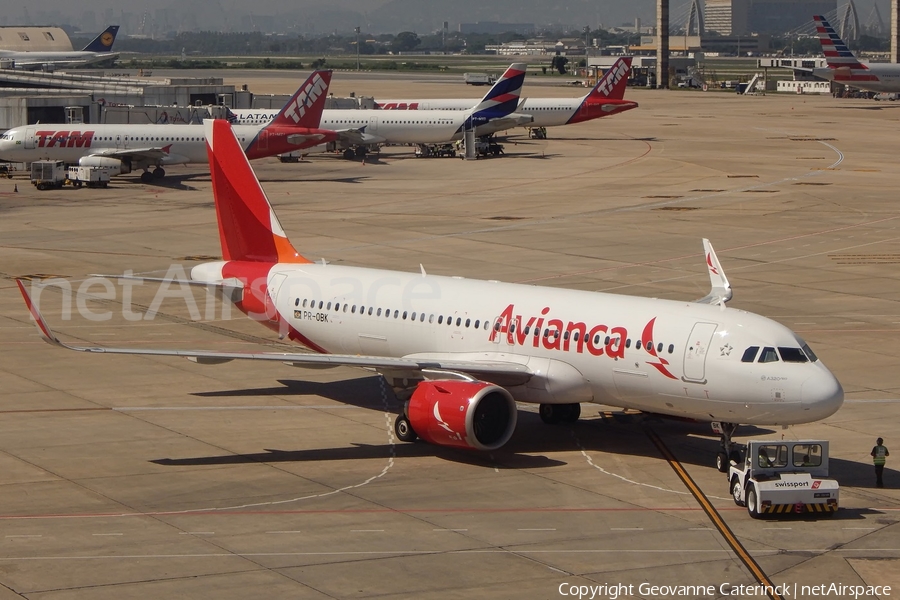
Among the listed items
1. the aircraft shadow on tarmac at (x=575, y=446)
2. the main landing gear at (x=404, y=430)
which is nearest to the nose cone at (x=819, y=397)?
the aircraft shadow on tarmac at (x=575, y=446)

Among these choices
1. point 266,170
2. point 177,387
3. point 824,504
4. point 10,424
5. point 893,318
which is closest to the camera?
point 824,504

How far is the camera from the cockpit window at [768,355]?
2959 cm

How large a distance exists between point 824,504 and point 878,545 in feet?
6.67

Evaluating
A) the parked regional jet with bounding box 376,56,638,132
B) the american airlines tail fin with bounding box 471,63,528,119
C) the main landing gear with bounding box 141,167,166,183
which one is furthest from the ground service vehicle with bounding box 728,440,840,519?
the parked regional jet with bounding box 376,56,638,132

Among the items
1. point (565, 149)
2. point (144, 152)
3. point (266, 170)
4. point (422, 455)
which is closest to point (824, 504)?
point (422, 455)

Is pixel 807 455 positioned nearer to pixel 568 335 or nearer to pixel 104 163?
pixel 568 335

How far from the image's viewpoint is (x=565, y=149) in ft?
404

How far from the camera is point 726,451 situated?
31.1 metres

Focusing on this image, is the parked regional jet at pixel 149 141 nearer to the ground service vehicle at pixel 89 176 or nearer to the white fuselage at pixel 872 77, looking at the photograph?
the ground service vehicle at pixel 89 176

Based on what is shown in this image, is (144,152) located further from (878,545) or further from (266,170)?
(878,545)

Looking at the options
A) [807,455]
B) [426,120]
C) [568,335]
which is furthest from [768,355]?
[426,120]

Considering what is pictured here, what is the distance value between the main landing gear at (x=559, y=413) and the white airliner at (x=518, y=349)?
1.6 inches

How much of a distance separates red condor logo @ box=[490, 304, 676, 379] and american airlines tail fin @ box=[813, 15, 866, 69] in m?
159

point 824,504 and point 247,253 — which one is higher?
point 247,253
